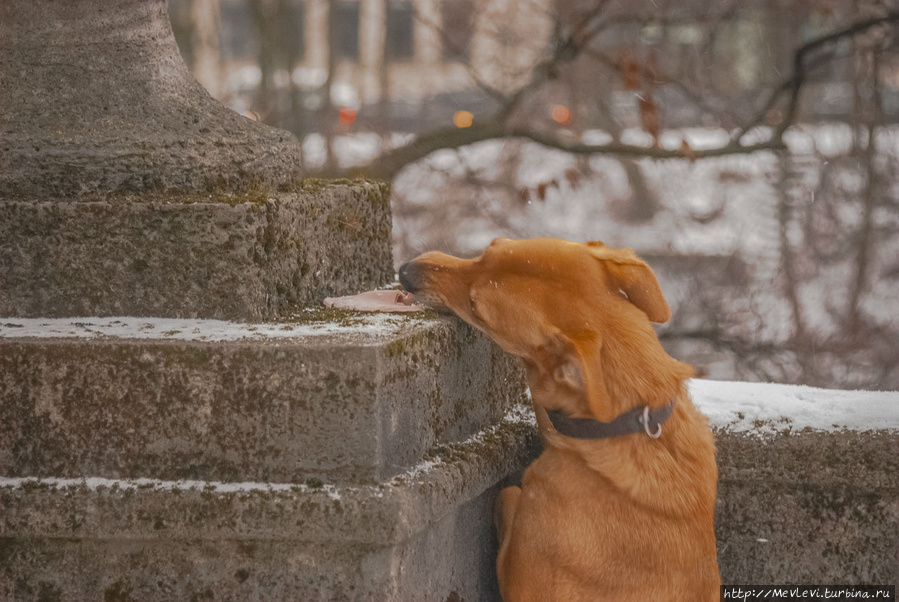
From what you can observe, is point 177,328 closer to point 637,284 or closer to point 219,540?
point 219,540

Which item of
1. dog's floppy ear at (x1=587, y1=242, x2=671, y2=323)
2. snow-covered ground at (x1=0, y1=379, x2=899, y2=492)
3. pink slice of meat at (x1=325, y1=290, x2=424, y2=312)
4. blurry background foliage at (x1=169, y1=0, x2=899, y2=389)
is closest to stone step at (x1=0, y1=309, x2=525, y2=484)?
snow-covered ground at (x1=0, y1=379, x2=899, y2=492)

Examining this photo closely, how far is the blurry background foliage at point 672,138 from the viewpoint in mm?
8008

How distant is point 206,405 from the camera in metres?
2.63

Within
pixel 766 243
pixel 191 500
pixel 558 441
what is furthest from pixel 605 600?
pixel 766 243

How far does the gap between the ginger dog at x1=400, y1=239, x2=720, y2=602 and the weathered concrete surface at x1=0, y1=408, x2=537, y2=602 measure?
356mm

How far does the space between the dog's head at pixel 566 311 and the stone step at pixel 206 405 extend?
0.33 meters

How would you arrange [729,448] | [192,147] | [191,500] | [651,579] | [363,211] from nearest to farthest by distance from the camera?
[191,500] < [651,579] < [192,147] < [729,448] < [363,211]

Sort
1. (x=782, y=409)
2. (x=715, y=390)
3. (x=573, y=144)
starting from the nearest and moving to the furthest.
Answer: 1. (x=782, y=409)
2. (x=715, y=390)
3. (x=573, y=144)

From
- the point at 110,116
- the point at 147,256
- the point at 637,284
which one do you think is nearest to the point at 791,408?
the point at 637,284

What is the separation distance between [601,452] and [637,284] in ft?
1.70

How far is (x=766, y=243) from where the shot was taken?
30.0ft

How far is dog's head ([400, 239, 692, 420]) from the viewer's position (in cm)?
274

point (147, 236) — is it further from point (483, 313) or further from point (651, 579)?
point (651, 579)

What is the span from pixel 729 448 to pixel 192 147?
6.67ft
